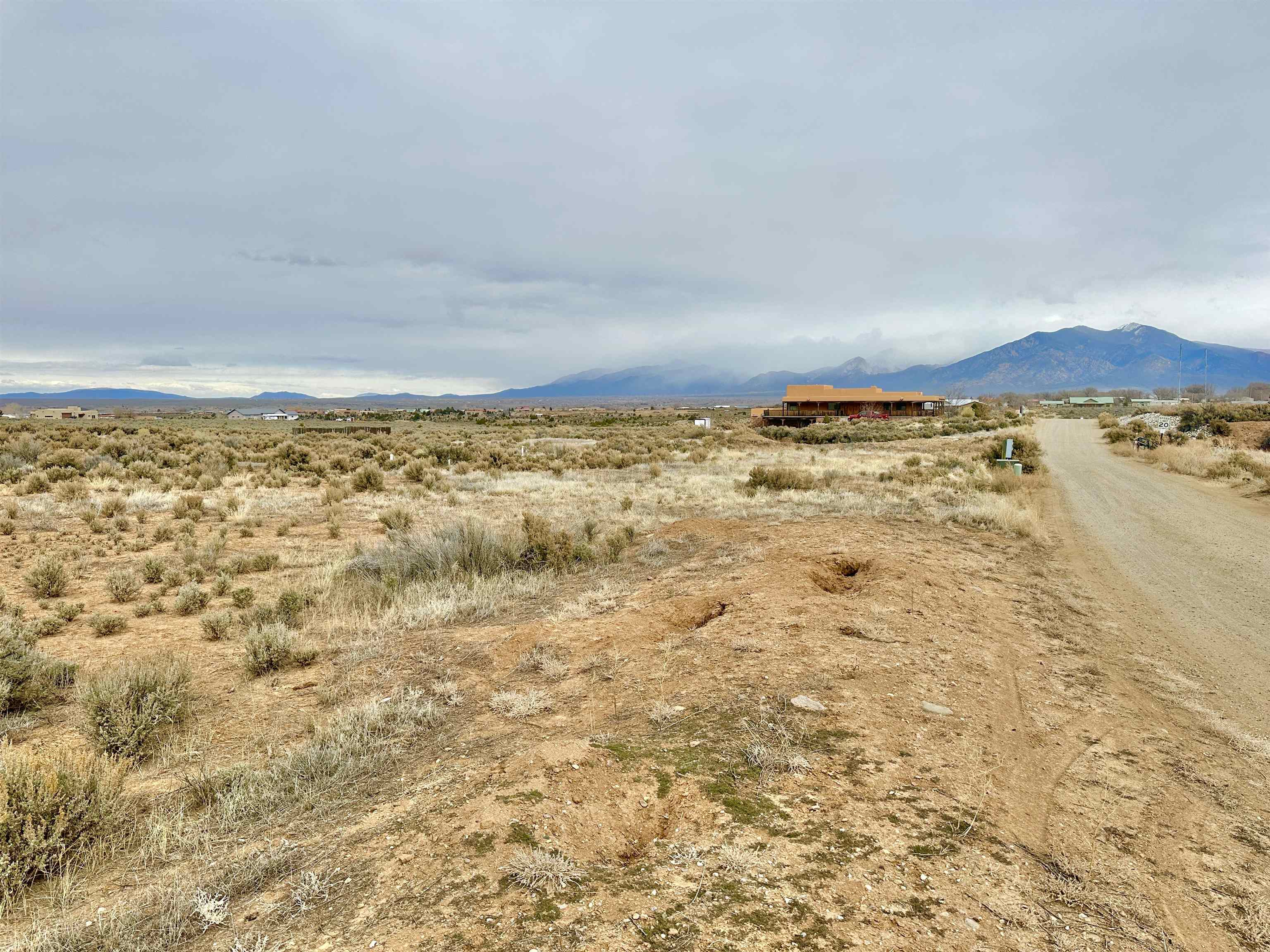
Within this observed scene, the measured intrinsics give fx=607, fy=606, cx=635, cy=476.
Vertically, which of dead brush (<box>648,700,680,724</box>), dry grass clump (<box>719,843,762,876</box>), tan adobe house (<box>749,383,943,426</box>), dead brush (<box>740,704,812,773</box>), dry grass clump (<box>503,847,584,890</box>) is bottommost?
dead brush (<box>648,700,680,724</box>)

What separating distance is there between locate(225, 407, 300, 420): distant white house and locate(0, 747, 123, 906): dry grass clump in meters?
95.1

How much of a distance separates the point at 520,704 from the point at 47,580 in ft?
29.1

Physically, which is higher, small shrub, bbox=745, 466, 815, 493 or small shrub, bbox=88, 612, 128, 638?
small shrub, bbox=745, 466, 815, 493

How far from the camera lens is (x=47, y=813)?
11.5 feet

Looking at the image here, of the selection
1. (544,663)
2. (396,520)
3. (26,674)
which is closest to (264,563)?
(396,520)

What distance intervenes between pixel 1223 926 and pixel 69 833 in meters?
6.22

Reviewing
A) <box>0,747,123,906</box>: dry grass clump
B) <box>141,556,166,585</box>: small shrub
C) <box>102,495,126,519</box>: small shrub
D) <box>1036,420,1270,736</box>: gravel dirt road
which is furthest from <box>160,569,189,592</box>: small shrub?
<box>1036,420,1270,736</box>: gravel dirt road

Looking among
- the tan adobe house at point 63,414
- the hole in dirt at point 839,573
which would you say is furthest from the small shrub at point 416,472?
the tan adobe house at point 63,414

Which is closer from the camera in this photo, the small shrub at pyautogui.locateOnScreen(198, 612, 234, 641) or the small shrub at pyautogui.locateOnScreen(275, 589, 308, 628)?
the small shrub at pyautogui.locateOnScreen(198, 612, 234, 641)

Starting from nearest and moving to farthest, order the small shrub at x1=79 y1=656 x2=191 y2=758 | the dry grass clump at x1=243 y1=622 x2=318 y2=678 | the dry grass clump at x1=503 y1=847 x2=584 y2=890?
the dry grass clump at x1=503 y1=847 x2=584 y2=890
the small shrub at x1=79 y1=656 x2=191 y2=758
the dry grass clump at x1=243 y1=622 x2=318 y2=678

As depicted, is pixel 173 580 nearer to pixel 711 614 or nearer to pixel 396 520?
pixel 396 520

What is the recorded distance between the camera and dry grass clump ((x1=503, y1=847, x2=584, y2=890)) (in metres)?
3.04

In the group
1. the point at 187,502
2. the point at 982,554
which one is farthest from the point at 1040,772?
the point at 187,502

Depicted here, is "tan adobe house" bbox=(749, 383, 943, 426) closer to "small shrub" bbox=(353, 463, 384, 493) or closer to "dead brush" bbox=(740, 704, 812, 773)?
"small shrub" bbox=(353, 463, 384, 493)
